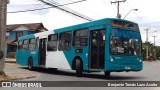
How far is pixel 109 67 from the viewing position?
624 inches

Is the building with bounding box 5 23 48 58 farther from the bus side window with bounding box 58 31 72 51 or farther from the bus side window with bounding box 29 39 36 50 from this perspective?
the bus side window with bounding box 58 31 72 51

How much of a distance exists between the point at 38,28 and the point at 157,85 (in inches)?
1869

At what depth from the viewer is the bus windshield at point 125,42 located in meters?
16.1

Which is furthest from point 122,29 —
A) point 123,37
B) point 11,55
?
point 11,55

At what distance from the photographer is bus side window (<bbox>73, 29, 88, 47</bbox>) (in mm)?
17552

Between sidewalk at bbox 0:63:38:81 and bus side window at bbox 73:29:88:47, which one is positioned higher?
bus side window at bbox 73:29:88:47

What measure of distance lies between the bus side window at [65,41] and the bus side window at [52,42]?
63 cm

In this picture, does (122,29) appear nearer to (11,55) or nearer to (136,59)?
(136,59)

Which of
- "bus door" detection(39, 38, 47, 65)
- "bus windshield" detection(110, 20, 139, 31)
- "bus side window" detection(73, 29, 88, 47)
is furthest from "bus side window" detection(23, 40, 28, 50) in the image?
"bus windshield" detection(110, 20, 139, 31)

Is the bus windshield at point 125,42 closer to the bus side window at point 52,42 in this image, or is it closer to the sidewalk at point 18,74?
the sidewalk at point 18,74

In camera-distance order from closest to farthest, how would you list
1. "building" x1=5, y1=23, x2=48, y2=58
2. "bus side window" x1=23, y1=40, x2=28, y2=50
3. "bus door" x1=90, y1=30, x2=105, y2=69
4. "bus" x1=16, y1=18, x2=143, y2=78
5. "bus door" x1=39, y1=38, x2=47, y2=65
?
"bus" x1=16, y1=18, x2=143, y2=78 → "bus door" x1=90, y1=30, x2=105, y2=69 → "bus door" x1=39, y1=38, x2=47, y2=65 → "bus side window" x1=23, y1=40, x2=28, y2=50 → "building" x1=5, y1=23, x2=48, y2=58

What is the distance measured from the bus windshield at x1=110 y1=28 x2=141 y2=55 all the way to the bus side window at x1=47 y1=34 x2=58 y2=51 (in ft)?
17.6

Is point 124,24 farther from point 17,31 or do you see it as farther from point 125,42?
point 17,31

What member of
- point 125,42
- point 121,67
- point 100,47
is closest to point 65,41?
point 100,47
